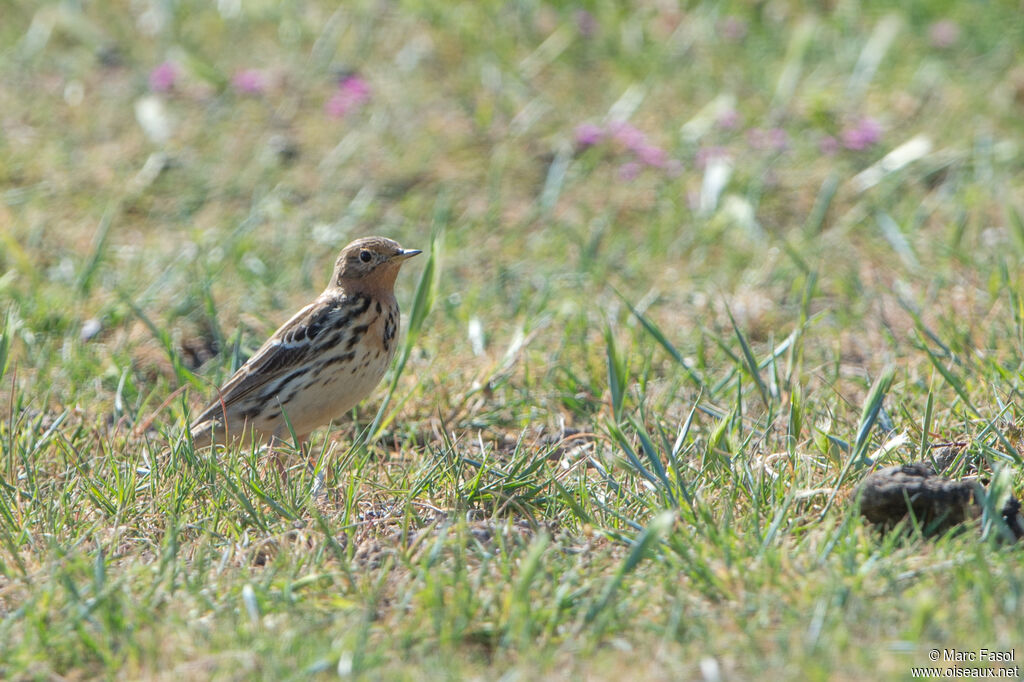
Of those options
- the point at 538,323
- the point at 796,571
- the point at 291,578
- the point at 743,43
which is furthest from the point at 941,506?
the point at 743,43

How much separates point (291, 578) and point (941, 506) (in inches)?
80.7

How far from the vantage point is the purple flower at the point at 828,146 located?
8.69 metres

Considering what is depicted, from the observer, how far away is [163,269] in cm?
733

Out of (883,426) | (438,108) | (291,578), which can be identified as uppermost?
(438,108)

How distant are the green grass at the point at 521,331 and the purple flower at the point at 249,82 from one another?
0.08m

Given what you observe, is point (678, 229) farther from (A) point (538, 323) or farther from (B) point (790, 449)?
(B) point (790, 449)

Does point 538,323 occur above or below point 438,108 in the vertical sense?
below

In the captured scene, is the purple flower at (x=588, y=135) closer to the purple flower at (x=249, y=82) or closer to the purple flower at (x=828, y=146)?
the purple flower at (x=828, y=146)

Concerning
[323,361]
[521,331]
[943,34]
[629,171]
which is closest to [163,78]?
[629,171]

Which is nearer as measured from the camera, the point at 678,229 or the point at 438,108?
the point at 678,229

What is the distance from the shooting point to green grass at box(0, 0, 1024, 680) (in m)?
3.70

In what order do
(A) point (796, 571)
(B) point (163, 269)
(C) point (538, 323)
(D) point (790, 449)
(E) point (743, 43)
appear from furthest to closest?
(E) point (743, 43) → (B) point (163, 269) → (C) point (538, 323) → (D) point (790, 449) → (A) point (796, 571)

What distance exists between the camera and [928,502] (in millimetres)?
4176

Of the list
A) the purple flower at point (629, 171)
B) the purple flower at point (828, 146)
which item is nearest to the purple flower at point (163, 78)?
the purple flower at point (629, 171)
